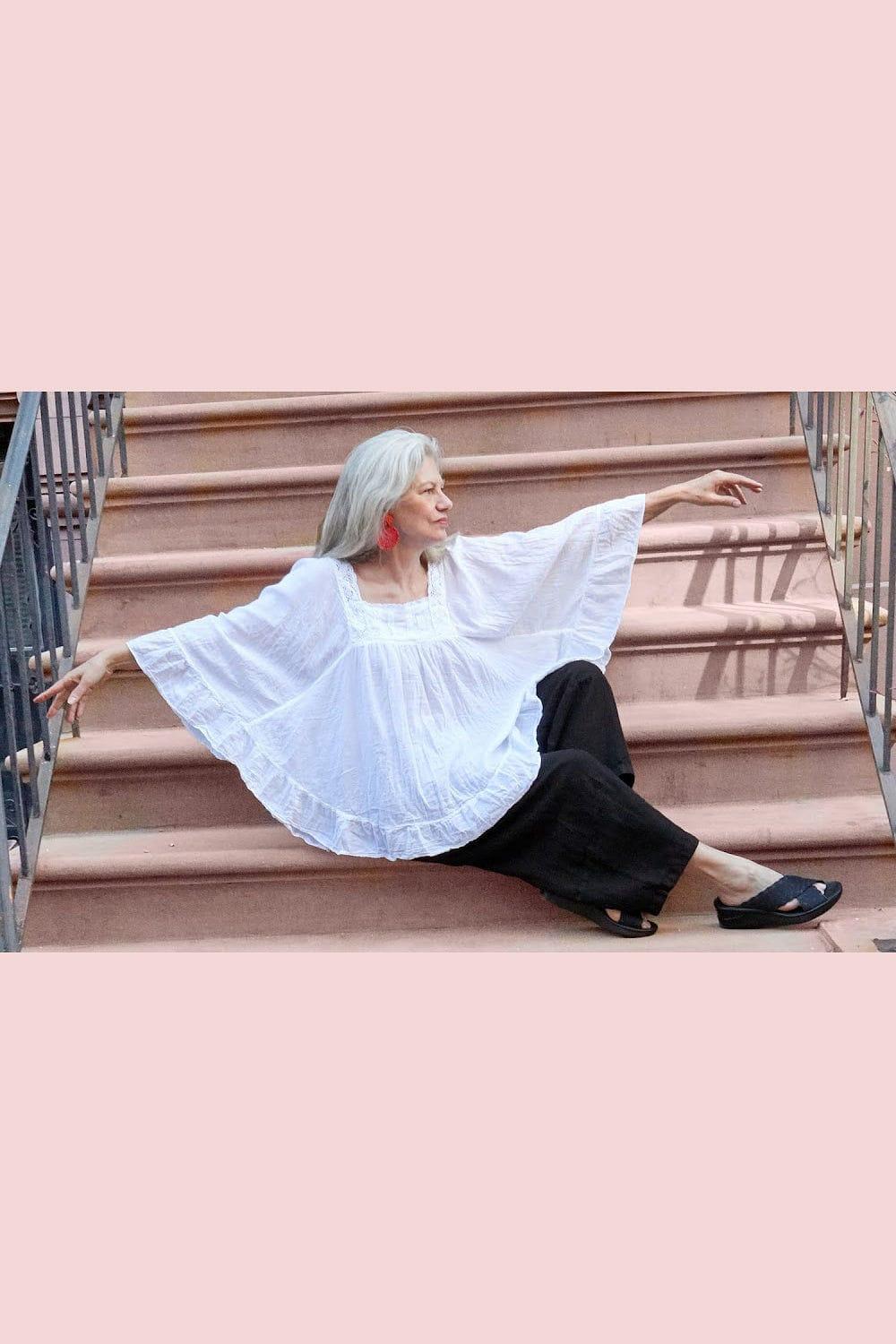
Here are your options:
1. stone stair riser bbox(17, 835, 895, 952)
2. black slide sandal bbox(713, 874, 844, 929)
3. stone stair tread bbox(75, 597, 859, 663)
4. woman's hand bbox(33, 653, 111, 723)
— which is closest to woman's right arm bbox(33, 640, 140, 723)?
woman's hand bbox(33, 653, 111, 723)

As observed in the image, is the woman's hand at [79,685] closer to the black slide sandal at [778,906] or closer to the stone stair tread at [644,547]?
the stone stair tread at [644,547]

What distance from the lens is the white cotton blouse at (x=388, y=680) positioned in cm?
297

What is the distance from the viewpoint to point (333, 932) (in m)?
3.05

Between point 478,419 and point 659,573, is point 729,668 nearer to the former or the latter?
point 659,573

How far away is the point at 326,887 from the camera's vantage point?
3.05 m

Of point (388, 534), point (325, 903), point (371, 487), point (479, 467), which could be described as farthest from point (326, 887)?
point (479, 467)

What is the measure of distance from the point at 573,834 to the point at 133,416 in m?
2.18

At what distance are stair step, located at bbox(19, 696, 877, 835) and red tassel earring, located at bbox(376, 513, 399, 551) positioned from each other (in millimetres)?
687

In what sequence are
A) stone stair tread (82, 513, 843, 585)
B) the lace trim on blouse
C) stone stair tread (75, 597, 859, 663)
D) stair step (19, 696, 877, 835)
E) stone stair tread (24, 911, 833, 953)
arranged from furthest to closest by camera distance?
stone stair tread (82, 513, 843, 585) → stone stair tread (75, 597, 859, 663) → stair step (19, 696, 877, 835) → the lace trim on blouse → stone stair tread (24, 911, 833, 953)

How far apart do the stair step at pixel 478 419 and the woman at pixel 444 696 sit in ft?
3.05

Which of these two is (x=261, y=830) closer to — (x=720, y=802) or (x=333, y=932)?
(x=333, y=932)

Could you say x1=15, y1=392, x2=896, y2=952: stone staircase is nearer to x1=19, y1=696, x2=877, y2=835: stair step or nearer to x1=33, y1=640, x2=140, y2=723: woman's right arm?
x1=19, y1=696, x2=877, y2=835: stair step

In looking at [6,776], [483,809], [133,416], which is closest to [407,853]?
[483,809]

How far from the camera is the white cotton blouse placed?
2.97 m
